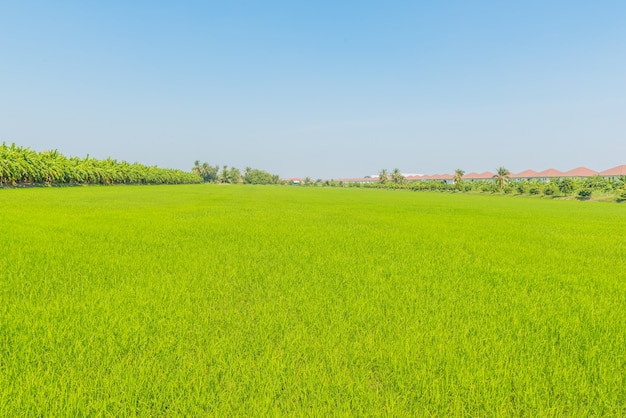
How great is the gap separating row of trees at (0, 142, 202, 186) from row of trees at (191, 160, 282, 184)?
95.3 meters

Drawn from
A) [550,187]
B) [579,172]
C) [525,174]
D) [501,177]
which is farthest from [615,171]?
[550,187]

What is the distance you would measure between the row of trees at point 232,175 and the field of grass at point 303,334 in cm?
17043

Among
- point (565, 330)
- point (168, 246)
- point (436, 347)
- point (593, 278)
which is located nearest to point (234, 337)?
point (436, 347)

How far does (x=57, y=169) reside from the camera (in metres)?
43.9

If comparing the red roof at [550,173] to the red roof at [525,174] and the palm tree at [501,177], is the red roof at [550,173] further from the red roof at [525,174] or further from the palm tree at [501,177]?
the palm tree at [501,177]

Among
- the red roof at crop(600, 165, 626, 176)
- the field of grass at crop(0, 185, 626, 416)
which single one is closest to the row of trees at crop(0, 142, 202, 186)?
the field of grass at crop(0, 185, 626, 416)

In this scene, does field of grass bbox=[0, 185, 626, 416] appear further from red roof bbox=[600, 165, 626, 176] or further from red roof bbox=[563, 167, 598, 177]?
red roof bbox=[563, 167, 598, 177]

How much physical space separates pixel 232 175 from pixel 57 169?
422 feet

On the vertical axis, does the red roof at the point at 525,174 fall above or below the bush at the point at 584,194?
above

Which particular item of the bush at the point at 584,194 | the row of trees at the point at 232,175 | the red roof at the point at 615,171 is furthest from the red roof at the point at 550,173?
the row of trees at the point at 232,175

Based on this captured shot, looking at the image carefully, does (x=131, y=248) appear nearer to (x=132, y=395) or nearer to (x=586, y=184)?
(x=132, y=395)

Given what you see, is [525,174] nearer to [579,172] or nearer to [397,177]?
[579,172]

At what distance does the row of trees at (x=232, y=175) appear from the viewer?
17238cm

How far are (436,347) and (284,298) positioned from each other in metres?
1.96
